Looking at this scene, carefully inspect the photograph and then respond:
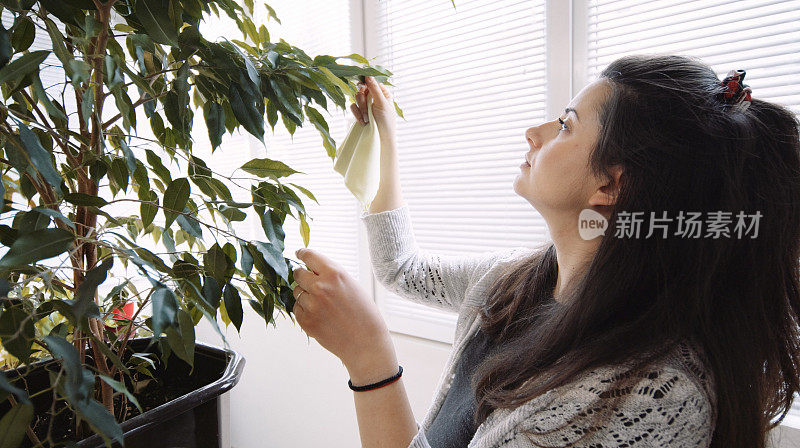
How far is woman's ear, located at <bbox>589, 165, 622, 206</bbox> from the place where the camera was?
80 centimetres

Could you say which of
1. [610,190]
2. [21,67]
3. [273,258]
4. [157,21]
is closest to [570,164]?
[610,190]

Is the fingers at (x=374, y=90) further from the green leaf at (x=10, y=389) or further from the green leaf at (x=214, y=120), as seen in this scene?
the green leaf at (x=10, y=389)

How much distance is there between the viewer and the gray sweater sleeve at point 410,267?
3.81 feet

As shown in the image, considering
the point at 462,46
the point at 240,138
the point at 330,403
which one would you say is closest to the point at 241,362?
the point at 462,46

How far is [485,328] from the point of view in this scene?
40.5 inches

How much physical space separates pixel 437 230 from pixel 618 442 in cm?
106

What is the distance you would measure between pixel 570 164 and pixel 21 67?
728mm

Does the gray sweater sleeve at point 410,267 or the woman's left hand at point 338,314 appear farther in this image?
the gray sweater sleeve at point 410,267

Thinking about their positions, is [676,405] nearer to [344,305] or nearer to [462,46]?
[344,305]

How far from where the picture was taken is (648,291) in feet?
2.59

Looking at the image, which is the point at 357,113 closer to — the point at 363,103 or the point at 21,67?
the point at 363,103

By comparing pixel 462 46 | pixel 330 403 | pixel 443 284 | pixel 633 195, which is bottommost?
pixel 330 403

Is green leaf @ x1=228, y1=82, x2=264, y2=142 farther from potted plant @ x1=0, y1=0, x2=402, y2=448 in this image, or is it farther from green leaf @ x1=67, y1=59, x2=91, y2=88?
green leaf @ x1=67, y1=59, x2=91, y2=88

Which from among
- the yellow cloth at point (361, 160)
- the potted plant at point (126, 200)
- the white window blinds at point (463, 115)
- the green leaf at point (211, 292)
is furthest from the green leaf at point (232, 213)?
the white window blinds at point (463, 115)
